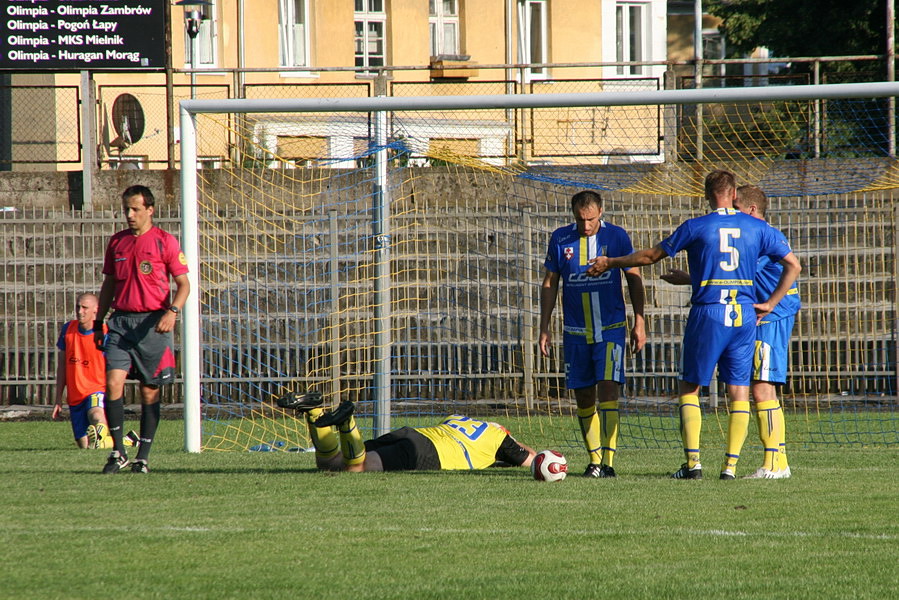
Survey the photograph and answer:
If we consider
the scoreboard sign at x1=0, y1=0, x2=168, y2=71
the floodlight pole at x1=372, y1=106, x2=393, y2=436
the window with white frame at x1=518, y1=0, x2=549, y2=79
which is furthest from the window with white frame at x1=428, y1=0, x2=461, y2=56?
the floodlight pole at x1=372, y1=106, x2=393, y2=436

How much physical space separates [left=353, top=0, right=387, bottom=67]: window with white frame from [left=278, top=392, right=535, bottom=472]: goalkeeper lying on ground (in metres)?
18.8

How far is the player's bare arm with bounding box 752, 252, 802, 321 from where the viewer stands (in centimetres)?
734

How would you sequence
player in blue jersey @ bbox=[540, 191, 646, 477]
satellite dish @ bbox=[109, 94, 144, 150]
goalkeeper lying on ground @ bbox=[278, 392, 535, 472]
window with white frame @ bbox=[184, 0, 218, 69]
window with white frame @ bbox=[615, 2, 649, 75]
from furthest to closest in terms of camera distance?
window with white frame @ bbox=[615, 2, 649, 75] < window with white frame @ bbox=[184, 0, 218, 69] < satellite dish @ bbox=[109, 94, 144, 150] < player in blue jersey @ bbox=[540, 191, 646, 477] < goalkeeper lying on ground @ bbox=[278, 392, 535, 472]

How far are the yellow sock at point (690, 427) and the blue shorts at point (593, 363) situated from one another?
18.7 inches

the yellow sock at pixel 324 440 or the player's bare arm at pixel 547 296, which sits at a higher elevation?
the player's bare arm at pixel 547 296

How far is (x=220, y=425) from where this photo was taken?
11.5m

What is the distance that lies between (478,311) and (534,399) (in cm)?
134

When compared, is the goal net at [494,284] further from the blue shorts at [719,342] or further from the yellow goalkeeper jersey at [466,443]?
the blue shorts at [719,342]

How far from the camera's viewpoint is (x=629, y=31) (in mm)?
28438

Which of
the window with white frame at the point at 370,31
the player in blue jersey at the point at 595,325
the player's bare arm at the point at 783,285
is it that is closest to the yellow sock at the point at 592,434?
the player in blue jersey at the point at 595,325

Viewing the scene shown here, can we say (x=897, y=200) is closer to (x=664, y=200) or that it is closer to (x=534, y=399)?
(x=664, y=200)

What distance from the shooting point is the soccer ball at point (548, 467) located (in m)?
7.16

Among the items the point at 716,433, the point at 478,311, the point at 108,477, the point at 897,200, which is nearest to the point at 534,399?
the point at 478,311

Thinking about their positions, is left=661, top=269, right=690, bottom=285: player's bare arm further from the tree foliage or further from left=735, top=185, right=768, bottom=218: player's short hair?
the tree foliage
